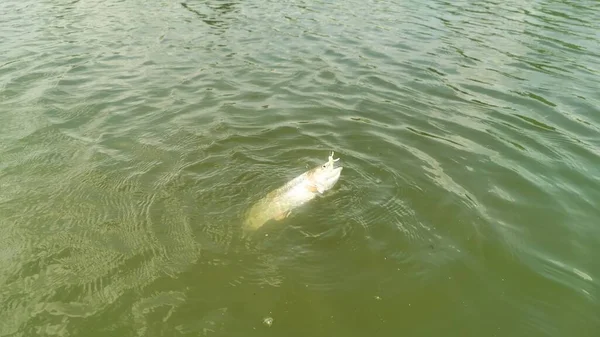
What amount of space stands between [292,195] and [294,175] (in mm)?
931

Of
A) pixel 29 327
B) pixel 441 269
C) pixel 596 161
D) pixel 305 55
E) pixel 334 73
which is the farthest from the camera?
pixel 305 55

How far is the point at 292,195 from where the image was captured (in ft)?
19.8

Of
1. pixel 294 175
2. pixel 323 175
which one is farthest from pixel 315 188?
pixel 294 175

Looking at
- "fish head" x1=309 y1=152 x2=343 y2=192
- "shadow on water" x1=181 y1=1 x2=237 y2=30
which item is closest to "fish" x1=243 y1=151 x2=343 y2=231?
"fish head" x1=309 y1=152 x2=343 y2=192

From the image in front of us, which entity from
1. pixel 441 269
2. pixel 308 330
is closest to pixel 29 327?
pixel 308 330

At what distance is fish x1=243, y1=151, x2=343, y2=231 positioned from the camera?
19.3 feet

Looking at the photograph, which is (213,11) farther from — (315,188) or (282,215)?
(282,215)

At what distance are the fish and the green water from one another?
221 millimetres

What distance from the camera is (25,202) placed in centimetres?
596

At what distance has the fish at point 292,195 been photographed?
5870mm

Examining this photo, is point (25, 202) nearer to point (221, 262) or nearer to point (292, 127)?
point (221, 262)

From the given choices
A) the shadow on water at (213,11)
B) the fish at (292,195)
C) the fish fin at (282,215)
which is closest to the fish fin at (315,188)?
the fish at (292,195)

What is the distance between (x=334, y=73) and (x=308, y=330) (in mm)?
7923

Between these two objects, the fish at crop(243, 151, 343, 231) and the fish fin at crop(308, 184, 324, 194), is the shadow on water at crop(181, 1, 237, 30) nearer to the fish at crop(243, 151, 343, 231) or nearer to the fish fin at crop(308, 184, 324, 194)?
the fish at crop(243, 151, 343, 231)
